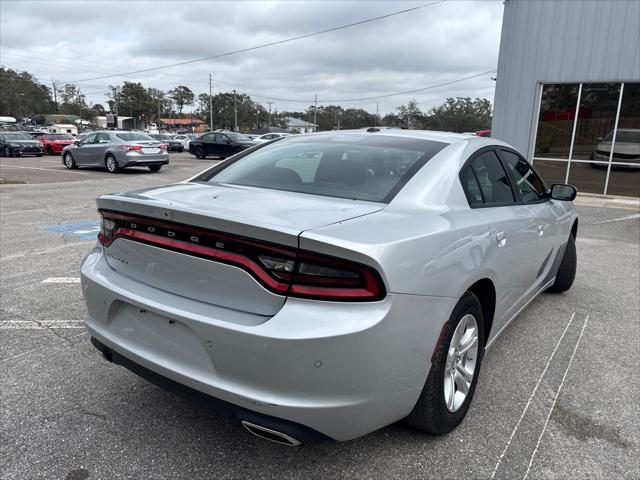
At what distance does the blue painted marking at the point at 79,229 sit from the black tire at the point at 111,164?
995 centimetres

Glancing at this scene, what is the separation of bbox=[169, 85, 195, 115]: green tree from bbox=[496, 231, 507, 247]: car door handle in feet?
435

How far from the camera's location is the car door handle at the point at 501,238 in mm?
2684

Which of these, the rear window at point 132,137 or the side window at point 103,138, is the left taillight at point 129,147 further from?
the side window at point 103,138

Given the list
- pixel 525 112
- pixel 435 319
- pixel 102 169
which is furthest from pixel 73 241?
pixel 102 169

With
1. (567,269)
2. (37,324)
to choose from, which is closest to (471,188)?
(567,269)

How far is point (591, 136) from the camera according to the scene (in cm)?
1314

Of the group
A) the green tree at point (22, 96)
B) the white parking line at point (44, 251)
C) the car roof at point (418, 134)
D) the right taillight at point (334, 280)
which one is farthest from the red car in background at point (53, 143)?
the green tree at point (22, 96)

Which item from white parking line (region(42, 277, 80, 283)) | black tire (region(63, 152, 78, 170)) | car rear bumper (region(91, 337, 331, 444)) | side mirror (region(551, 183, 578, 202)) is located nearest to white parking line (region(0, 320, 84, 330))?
white parking line (region(42, 277, 80, 283))

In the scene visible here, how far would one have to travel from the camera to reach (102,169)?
18.4 meters

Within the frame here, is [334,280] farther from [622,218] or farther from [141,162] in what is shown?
[141,162]

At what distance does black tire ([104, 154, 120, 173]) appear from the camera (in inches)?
660

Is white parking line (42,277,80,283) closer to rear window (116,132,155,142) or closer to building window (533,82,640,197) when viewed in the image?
building window (533,82,640,197)

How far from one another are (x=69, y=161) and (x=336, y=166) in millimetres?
18606

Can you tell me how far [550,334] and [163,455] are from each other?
9.73 feet
